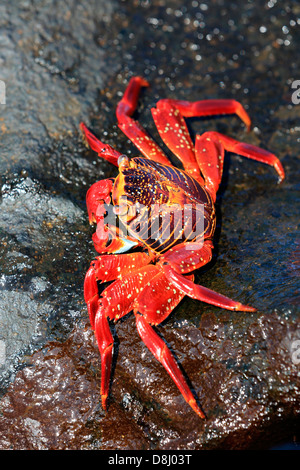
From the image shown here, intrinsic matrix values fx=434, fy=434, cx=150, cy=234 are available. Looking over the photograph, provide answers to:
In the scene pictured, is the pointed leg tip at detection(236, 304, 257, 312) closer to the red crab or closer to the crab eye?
the red crab

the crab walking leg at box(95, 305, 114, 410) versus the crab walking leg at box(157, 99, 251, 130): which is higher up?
the crab walking leg at box(157, 99, 251, 130)

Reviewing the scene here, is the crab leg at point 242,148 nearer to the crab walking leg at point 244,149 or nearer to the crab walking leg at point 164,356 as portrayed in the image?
the crab walking leg at point 244,149

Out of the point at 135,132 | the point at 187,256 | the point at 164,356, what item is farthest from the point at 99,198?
the point at 164,356

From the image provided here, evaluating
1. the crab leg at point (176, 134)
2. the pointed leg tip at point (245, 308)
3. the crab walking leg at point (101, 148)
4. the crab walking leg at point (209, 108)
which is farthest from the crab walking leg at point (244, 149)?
the pointed leg tip at point (245, 308)

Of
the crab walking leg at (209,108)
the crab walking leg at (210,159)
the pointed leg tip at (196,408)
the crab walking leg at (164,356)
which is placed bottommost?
the pointed leg tip at (196,408)

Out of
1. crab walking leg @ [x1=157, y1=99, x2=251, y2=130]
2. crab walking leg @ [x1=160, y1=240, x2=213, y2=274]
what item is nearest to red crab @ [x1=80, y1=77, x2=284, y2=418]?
crab walking leg @ [x1=160, y1=240, x2=213, y2=274]

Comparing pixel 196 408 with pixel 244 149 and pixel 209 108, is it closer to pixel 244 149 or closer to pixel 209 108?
pixel 244 149

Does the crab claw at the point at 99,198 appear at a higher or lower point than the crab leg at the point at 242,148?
lower
